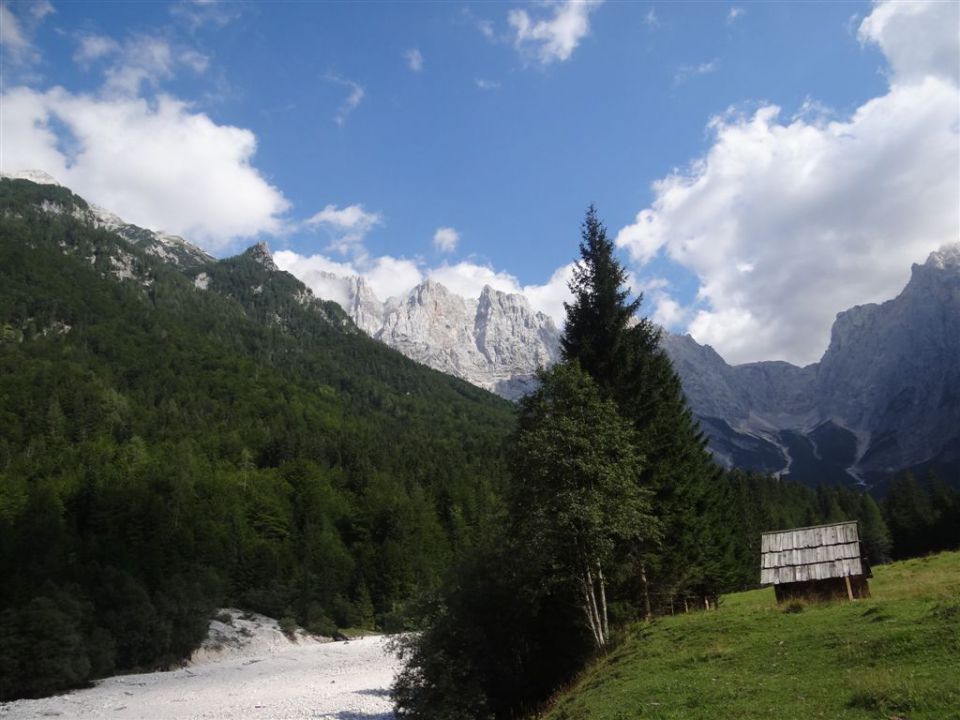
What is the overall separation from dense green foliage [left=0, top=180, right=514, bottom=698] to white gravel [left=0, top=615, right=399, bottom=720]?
14.1ft

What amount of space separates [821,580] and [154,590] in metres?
80.5

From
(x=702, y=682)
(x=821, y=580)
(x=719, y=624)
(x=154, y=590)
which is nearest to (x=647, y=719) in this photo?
(x=702, y=682)

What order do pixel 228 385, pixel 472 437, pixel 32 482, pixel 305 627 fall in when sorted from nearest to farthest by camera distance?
pixel 305 627
pixel 32 482
pixel 228 385
pixel 472 437

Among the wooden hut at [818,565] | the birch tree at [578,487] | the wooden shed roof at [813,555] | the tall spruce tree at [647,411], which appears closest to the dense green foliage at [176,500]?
the birch tree at [578,487]

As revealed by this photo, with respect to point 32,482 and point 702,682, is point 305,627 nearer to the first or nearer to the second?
point 32,482

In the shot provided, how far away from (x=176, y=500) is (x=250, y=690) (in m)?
55.8

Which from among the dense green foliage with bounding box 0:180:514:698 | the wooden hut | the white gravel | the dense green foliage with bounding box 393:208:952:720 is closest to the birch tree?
the dense green foliage with bounding box 393:208:952:720

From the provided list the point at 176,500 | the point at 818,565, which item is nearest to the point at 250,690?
the point at 818,565

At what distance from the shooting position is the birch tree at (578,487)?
25.6m

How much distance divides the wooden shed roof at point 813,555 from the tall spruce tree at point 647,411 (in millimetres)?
3401

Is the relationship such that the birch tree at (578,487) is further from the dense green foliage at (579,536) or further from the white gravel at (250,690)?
the white gravel at (250,690)

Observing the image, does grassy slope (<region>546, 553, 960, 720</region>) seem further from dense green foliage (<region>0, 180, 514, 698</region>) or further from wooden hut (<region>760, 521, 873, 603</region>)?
dense green foliage (<region>0, 180, 514, 698</region>)

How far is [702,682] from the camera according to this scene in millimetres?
16531

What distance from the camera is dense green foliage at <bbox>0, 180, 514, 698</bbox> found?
7081cm
